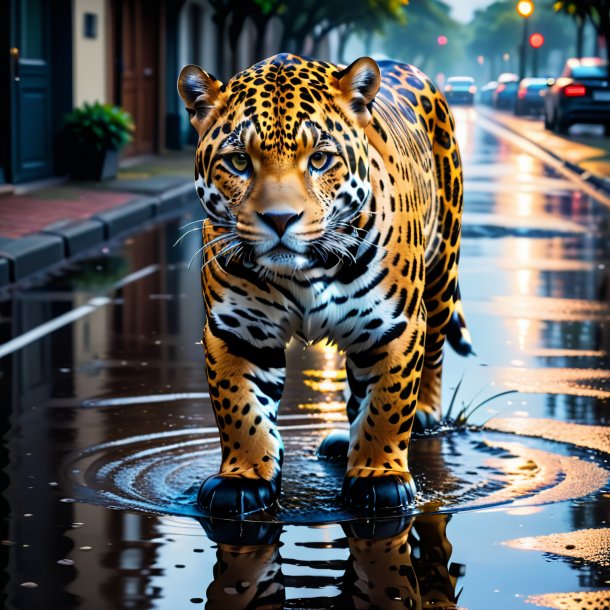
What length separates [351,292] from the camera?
5.42 metres

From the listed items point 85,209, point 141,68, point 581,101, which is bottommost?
point 85,209

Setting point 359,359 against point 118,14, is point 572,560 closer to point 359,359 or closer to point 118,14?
point 359,359

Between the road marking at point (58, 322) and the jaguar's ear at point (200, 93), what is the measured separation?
410cm

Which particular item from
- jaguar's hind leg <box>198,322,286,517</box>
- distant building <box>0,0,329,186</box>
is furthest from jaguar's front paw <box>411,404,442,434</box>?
distant building <box>0,0,329,186</box>

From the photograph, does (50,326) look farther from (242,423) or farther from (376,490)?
(376,490)

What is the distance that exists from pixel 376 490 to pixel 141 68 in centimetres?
2239

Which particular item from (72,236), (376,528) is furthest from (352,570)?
(72,236)

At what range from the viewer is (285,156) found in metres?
5.02

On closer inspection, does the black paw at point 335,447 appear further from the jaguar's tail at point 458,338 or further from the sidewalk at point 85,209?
the sidewalk at point 85,209

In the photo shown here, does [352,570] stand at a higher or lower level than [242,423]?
lower

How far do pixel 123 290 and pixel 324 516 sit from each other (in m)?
6.58

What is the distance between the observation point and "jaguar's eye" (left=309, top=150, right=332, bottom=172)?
5.07m

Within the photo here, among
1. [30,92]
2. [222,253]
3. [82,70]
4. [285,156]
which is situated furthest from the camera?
[82,70]

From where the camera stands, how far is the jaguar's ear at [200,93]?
17.1 feet
